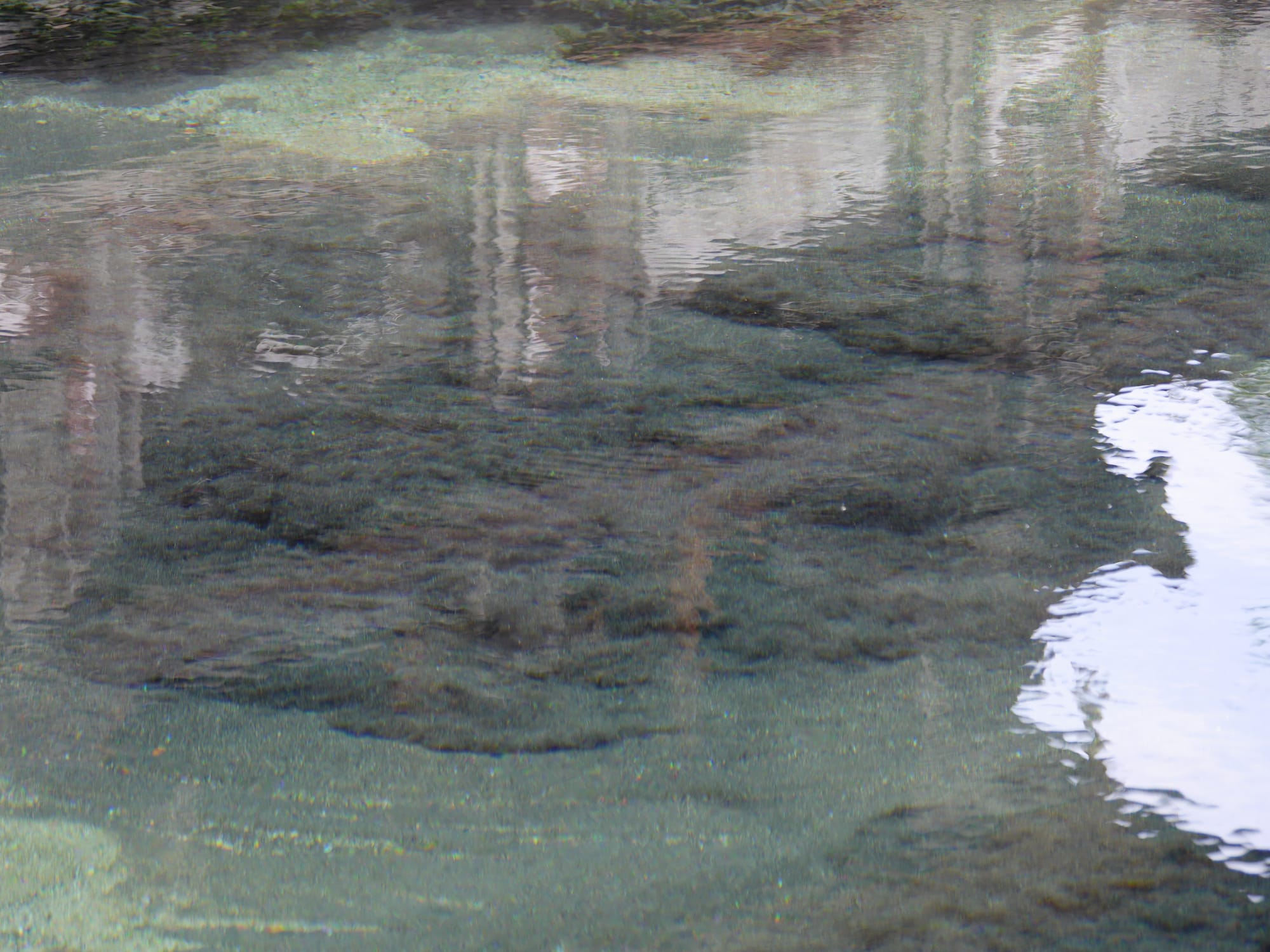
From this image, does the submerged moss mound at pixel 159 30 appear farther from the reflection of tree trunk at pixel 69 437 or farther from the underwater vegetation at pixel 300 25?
the reflection of tree trunk at pixel 69 437

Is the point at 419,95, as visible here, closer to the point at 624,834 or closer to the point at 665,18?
the point at 665,18

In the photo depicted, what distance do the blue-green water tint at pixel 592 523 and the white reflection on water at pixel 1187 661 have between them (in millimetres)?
38

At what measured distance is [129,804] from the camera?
1454 millimetres

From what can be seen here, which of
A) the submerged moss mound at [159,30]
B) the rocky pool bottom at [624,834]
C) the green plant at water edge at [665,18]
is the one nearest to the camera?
the rocky pool bottom at [624,834]

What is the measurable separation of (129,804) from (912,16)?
488 cm

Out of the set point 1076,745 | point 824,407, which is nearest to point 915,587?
point 1076,745

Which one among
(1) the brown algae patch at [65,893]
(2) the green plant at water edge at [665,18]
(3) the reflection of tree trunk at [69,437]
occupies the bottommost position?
(1) the brown algae patch at [65,893]

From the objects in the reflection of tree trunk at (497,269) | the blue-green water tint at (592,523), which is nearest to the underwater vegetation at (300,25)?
the blue-green water tint at (592,523)

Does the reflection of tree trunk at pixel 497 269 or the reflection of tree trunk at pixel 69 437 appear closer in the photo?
the reflection of tree trunk at pixel 69 437

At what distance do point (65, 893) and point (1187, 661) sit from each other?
1.30 metres

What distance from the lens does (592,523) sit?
2.02m

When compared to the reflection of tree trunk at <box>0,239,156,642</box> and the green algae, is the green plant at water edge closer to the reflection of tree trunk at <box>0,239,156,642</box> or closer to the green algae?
the green algae

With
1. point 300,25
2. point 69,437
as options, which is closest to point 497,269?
point 69,437

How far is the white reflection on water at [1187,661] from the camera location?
1.41m
